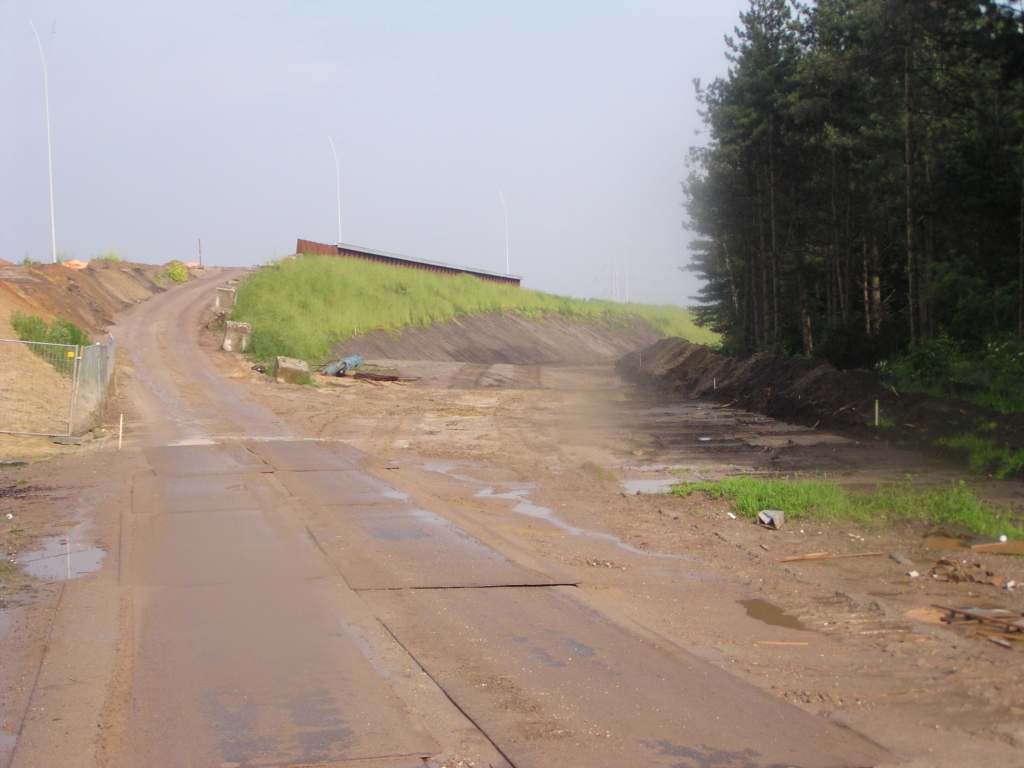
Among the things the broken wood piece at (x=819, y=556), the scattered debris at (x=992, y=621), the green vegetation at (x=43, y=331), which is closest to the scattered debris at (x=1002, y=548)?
the broken wood piece at (x=819, y=556)

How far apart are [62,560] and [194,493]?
384 centimetres

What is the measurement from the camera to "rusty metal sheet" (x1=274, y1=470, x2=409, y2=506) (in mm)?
13000

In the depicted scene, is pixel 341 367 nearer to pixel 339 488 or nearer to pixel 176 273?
pixel 339 488

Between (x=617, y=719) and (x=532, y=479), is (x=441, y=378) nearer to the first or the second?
(x=532, y=479)

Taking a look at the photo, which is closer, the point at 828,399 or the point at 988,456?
the point at 988,456

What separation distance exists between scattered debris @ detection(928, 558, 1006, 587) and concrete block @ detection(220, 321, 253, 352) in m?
32.6

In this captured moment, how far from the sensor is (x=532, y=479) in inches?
610

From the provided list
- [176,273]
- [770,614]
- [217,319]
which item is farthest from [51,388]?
[176,273]

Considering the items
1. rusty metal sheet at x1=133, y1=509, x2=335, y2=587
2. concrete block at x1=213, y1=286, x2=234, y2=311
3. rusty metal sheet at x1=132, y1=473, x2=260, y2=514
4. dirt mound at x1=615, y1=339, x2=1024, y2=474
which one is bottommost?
rusty metal sheet at x1=133, y1=509, x2=335, y2=587

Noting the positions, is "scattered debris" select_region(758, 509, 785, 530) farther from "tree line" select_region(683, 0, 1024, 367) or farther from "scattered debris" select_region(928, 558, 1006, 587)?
"tree line" select_region(683, 0, 1024, 367)

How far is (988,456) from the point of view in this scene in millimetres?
15211

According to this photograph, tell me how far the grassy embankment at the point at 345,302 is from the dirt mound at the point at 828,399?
1752cm

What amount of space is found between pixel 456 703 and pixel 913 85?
2861 cm

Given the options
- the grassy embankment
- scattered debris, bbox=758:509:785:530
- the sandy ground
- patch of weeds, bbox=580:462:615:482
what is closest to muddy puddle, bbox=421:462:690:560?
the sandy ground
